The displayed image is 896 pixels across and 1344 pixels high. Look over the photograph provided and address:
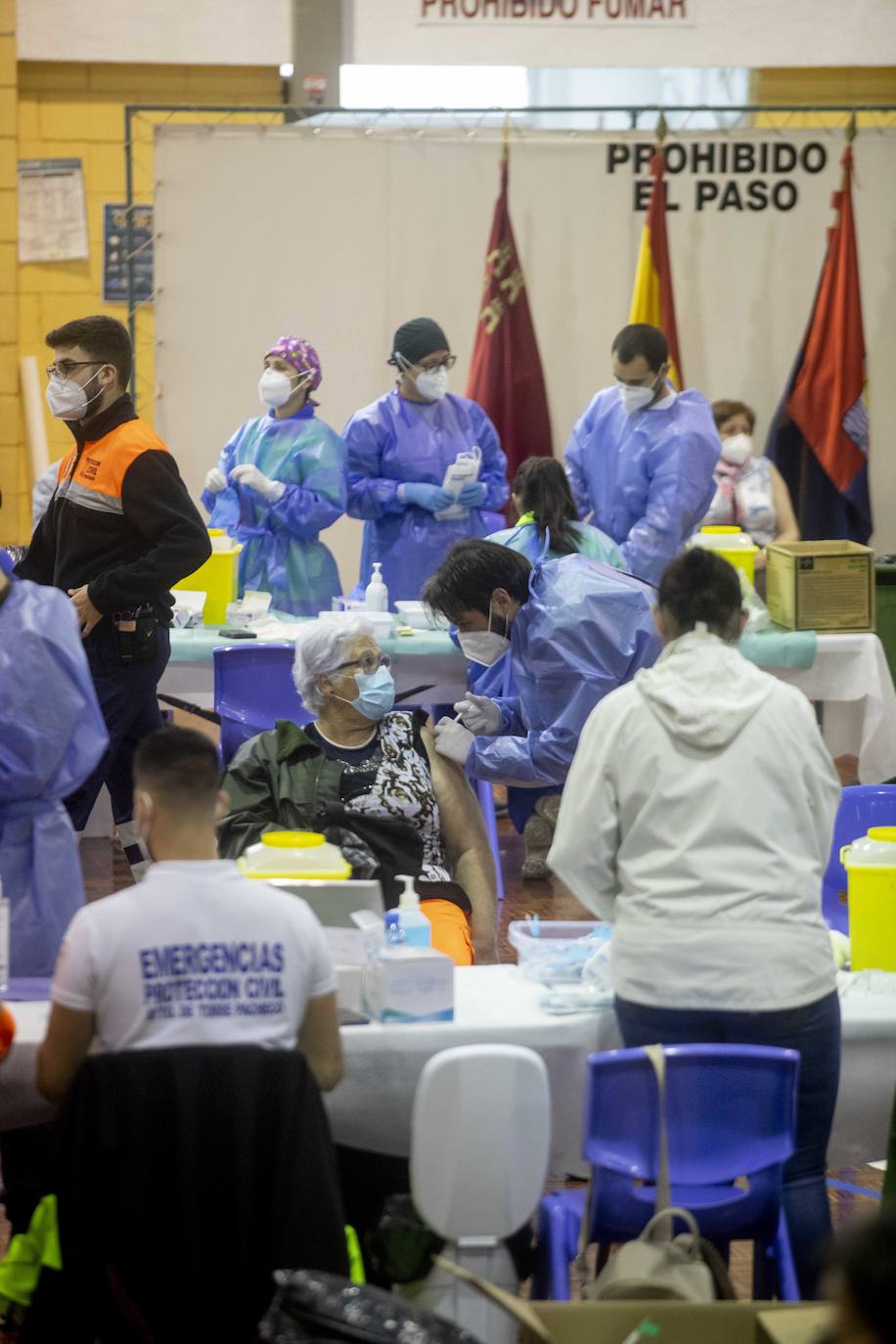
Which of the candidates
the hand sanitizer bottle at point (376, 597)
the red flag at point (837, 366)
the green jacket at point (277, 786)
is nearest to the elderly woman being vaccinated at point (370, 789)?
the green jacket at point (277, 786)

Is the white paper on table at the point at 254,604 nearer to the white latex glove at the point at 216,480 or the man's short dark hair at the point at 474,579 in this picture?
the white latex glove at the point at 216,480

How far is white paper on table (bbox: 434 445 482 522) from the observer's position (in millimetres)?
5695

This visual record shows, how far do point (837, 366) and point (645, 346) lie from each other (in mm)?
1646

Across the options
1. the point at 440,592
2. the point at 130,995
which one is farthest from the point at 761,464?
the point at 130,995

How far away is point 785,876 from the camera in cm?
246

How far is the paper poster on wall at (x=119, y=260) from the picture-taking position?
797 cm

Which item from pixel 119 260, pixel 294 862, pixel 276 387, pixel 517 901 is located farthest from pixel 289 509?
pixel 294 862

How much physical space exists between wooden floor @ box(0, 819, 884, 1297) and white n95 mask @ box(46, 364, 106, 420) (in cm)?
157

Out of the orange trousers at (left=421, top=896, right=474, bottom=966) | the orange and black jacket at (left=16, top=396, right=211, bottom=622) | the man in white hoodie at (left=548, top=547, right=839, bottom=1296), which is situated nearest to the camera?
the man in white hoodie at (left=548, top=547, right=839, bottom=1296)

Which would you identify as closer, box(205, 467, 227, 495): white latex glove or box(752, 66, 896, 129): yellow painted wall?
box(205, 467, 227, 495): white latex glove

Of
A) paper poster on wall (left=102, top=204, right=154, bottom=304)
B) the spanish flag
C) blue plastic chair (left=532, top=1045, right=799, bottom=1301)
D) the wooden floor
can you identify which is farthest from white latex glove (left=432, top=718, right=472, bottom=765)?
paper poster on wall (left=102, top=204, right=154, bottom=304)

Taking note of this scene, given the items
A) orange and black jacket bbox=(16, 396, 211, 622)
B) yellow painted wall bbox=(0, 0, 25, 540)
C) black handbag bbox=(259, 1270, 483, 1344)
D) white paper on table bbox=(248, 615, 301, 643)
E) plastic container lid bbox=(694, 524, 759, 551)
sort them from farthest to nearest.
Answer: yellow painted wall bbox=(0, 0, 25, 540), plastic container lid bbox=(694, 524, 759, 551), white paper on table bbox=(248, 615, 301, 643), orange and black jacket bbox=(16, 396, 211, 622), black handbag bbox=(259, 1270, 483, 1344)

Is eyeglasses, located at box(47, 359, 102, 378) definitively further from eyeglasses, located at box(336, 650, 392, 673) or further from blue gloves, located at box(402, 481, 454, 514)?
blue gloves, located at box(402, 481, 454, 514)

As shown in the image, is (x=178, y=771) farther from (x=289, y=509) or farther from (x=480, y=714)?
(x=289, y=509)
